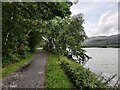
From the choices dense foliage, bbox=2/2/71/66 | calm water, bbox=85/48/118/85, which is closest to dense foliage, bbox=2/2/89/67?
dense foliage, bbox=2/2/71/66

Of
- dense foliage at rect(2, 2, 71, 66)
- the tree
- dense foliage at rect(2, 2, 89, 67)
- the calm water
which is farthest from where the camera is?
the tree

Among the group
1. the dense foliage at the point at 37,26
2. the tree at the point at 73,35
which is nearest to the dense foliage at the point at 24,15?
Result: the dense foliage at the point at 37,26

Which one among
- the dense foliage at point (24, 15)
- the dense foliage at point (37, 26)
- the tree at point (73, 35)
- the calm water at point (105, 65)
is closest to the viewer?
the dense foliage at point (24, 15)

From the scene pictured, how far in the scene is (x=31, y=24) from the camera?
15117 millimetres

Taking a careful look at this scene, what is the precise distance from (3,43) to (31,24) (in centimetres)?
603

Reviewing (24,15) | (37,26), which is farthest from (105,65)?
(24,15)

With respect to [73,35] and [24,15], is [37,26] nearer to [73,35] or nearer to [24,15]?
[24,15]

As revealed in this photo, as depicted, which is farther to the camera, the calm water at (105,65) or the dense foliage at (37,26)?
the calm water at (105,65)

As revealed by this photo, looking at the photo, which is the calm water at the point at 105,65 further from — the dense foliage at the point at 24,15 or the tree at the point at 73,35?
the dense foliage at the point at 24,15

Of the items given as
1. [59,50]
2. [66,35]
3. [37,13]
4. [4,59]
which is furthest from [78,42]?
[37,13]

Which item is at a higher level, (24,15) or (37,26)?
(24,15)

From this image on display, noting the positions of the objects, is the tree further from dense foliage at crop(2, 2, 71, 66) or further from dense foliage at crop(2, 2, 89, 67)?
dense foliage at crop(2, 2, 71, 66)

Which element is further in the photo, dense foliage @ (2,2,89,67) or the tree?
the tree

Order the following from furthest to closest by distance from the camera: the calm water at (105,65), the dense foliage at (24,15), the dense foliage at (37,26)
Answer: the calm water at (105,65), the dense foliage at (37,26), the dense foliage at (24,15)
